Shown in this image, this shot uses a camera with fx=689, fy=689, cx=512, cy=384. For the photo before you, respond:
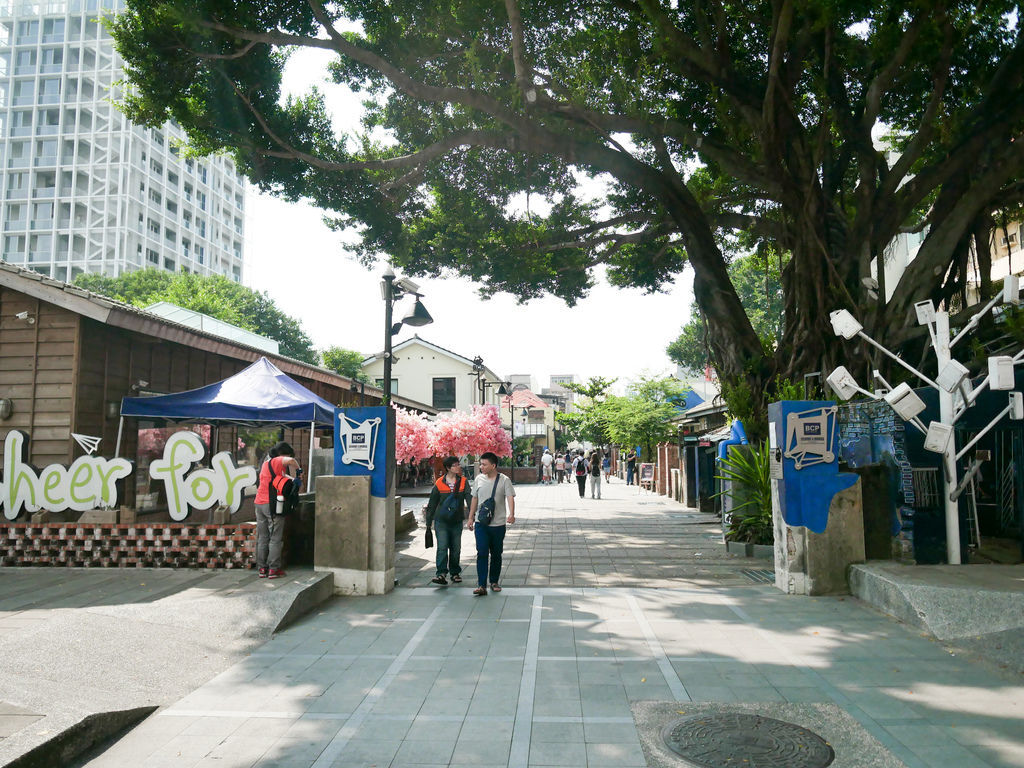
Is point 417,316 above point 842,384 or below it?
above

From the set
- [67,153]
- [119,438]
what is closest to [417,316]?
[119,438]

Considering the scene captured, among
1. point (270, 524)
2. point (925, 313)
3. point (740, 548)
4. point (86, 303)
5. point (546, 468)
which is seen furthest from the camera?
point (546, 468)

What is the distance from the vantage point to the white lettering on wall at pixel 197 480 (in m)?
9.28

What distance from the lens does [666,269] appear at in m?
19.7

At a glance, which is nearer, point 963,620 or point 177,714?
point 177,714

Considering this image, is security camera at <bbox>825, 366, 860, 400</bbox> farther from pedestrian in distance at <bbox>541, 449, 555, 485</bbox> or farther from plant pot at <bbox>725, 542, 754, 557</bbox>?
pedestrian in distance at <bbox>541, 449, 555, 485</bbox>

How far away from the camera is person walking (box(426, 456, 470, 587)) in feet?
29.1

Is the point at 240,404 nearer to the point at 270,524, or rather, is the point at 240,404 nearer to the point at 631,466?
the point at 270,524

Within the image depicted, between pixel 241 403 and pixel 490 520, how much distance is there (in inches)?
174

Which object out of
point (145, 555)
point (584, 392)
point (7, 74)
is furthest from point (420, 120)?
point (7, 74)

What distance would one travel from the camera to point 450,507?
888 cm

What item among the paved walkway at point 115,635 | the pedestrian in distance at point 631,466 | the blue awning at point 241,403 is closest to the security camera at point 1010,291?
the paved walkway at point 115,635

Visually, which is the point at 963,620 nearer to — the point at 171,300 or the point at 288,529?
the point at 288,529

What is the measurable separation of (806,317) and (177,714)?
10.9m
